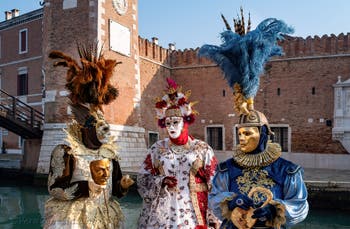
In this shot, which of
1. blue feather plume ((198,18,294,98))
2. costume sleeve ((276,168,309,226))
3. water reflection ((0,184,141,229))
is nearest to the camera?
costume sleeve ((276,168,309,226))

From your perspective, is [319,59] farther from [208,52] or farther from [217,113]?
[208,52]

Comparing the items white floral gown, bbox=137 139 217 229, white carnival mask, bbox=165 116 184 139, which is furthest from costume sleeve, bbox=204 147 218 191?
white carnival mask, bbox=165 116 184 139

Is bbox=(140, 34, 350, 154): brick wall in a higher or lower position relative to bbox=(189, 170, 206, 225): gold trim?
higher

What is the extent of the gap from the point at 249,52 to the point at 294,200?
0.95m

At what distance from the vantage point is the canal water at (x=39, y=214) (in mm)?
8016

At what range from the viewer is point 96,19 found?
13195 mm

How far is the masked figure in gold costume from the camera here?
9.61ft

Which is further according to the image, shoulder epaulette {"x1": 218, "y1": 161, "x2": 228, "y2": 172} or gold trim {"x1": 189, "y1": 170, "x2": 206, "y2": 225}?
gold trim {"x1": 189, "y1": 170, "x2": 206, "y2": 225}

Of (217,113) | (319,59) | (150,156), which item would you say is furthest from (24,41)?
(150,156)

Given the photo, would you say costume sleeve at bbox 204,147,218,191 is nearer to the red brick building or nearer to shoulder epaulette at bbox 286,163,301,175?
shoulder epaulette at bbox 286,163,301,175

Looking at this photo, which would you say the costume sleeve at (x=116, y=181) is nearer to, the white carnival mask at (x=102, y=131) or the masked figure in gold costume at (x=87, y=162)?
the masked figure in gold costume at (x=87, y=162)

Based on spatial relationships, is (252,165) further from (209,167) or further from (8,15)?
(8,15)

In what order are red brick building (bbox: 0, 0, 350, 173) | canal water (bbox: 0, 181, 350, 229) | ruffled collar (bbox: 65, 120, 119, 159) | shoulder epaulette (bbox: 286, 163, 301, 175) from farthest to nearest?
1. red brick building (bbox: 0, 0, 350, 173)
2. canal water (bbox: 0, 181, 350, 229)
3. ruffled collar (bbox: 65, 120, 119, 159)
4. shoulder epaulette (bbox: 286, 163, 301, 175)

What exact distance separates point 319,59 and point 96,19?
30.2 feet
